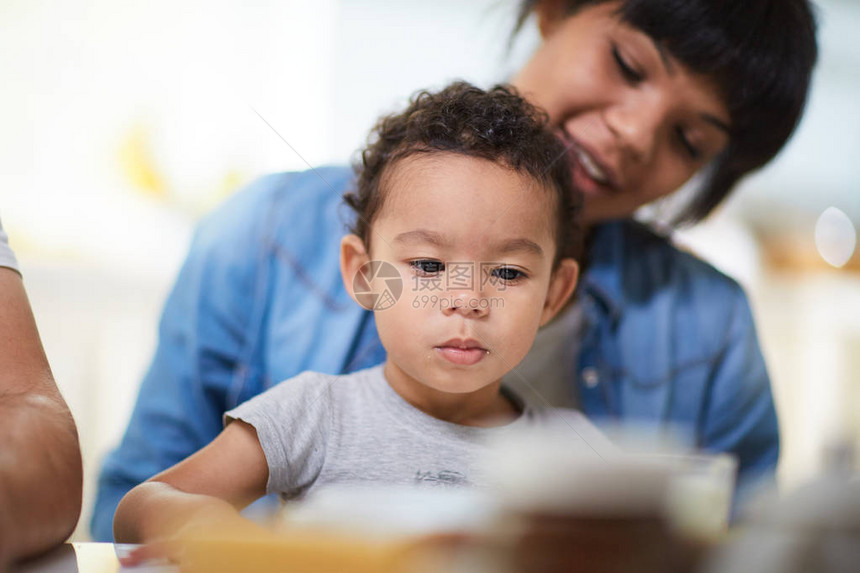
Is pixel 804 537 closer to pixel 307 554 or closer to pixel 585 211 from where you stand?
pixel 307 554

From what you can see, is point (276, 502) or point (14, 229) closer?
point (276, 502)

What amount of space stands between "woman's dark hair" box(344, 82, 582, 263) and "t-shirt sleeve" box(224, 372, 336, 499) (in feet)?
0.34

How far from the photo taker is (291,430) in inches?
16.4

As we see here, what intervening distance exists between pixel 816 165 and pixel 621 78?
0.25 metres

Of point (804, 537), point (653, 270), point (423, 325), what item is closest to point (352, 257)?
point (423, 325)

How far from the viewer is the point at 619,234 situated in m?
0.74

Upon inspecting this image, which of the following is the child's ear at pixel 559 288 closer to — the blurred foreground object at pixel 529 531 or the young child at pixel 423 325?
the young child at pixel 423 325

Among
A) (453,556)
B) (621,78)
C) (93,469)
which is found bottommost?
(93,469)

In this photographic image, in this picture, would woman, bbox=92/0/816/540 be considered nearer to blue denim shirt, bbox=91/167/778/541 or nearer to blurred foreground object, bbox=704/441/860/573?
blue denim shirt, bbox=91/167/778/541

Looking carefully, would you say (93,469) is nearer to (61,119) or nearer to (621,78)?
(61,119)

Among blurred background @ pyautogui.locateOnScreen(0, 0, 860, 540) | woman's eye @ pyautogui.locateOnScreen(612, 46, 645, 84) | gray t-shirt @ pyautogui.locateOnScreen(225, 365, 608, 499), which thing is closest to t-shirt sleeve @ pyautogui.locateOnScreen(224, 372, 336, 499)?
gray t-shirt @ pyautogui.locateOnScreen(225, 365, 608, 499)

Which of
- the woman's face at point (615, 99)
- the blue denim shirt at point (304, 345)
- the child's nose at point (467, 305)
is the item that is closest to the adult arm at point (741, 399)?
the blue denim shirt at point (304, 345)

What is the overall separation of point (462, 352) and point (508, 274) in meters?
0.05

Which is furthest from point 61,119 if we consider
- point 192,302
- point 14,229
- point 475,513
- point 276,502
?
point 475,513
